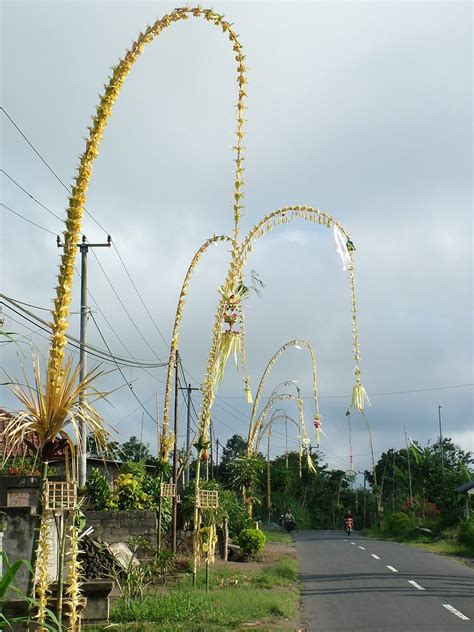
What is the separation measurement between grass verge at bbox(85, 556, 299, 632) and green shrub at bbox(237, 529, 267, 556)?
21.1ft

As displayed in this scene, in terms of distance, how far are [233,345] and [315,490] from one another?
2708 inches

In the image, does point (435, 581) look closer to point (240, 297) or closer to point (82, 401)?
point (240, 297)

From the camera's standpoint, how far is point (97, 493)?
834 inches

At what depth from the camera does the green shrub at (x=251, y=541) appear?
974 inches

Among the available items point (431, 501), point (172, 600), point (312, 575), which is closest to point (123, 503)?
point (312, 575)

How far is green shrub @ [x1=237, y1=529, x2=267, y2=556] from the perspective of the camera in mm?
24750

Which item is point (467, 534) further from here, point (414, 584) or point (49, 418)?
point (49, 418)

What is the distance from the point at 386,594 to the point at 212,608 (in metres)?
4.64

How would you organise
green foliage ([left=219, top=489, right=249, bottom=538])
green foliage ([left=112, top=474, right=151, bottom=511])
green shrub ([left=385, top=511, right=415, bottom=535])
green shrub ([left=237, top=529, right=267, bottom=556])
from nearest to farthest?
green foliage ([left=112, top=474, right=151, bottom=511])
green shrub ([left=237, top=529, right=267, bottom=556])
green foliage ([left=219, top=489, right=249, bottom=538])
green shrub ([left=385, top=511, right=415, bottom=535])

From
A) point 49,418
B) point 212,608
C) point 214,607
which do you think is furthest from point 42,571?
point 214,607

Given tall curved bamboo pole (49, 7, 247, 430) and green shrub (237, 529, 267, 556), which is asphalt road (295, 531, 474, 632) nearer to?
green shrub (237, 529, 267, 556)

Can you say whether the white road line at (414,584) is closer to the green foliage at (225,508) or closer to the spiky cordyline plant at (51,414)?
the green foliage at (225,508)

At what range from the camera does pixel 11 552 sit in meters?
10.4

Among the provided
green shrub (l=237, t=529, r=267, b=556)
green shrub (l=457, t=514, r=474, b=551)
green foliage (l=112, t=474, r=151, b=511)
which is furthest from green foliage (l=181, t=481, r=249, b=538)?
green shrub (l=457, t=514, r=474, b=551)
